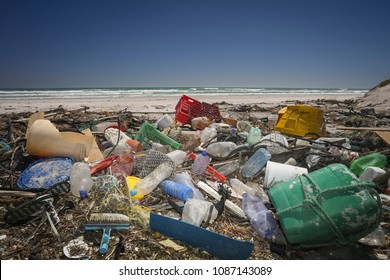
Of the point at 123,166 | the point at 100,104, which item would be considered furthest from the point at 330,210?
the point at 100,104

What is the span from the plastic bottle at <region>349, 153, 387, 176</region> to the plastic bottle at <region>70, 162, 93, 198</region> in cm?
390

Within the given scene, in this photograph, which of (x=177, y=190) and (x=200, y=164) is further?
(x=200, y=164)

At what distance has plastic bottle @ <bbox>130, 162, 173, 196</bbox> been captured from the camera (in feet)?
9.06

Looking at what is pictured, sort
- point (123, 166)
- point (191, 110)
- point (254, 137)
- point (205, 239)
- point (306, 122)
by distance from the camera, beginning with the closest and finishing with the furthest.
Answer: point (205, 239), point (123, 166), point (254, 137), point (306, 122), point (191, 110)

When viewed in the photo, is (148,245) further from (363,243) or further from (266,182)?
(363,243)

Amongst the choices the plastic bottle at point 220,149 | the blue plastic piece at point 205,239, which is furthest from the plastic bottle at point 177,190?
the plastic bottle at point 220,149

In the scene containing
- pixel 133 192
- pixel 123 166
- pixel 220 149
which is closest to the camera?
pixel 133 192

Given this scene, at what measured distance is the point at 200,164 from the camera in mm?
Answer: 3441

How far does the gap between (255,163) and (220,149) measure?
77cm

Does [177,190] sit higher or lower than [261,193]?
higher

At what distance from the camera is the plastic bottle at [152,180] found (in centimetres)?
276

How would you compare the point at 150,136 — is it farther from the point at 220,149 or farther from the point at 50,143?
the point at 50,143

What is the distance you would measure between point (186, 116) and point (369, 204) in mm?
4724
